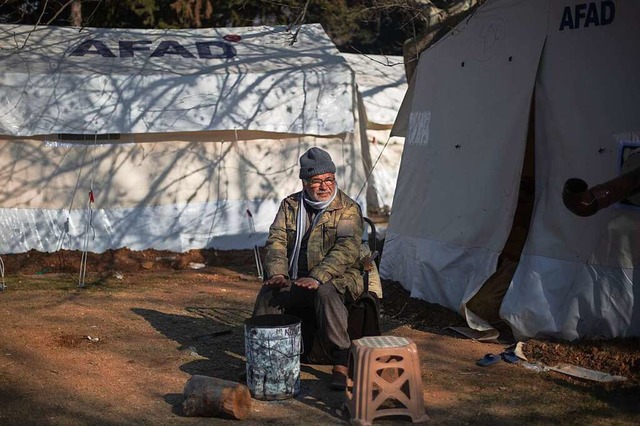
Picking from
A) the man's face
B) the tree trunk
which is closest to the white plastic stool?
the man's face

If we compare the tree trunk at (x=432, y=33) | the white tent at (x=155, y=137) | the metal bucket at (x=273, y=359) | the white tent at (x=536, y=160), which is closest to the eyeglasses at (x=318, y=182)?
the metal bucket at (x=273, y=359)

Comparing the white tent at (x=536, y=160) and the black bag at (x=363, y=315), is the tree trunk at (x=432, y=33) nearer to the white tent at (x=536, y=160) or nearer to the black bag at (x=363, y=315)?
the white tent at (x=536, y=160)

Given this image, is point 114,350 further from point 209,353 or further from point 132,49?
point 132,49

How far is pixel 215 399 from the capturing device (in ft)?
16.9

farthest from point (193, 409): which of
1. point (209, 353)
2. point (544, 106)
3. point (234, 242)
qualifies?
point (234, 242)

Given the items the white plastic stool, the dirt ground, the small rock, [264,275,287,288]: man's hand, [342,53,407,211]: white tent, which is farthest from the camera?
[342,53,407,211]: white tent

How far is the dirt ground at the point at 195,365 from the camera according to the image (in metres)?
5.35

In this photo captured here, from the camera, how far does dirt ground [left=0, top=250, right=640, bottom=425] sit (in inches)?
211

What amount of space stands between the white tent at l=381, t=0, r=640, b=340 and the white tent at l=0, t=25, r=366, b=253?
3145mm

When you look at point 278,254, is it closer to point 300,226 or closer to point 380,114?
point 300,226

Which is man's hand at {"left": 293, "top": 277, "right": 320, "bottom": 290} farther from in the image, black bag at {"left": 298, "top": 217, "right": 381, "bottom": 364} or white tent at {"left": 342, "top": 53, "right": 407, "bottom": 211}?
white tent at {"left": 342, "top": 53, "right": 407, "bottom": 211}

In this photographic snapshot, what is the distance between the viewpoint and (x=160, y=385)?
5.91 m

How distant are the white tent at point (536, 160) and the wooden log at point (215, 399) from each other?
2.68 m

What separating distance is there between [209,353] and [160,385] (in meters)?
0.88
